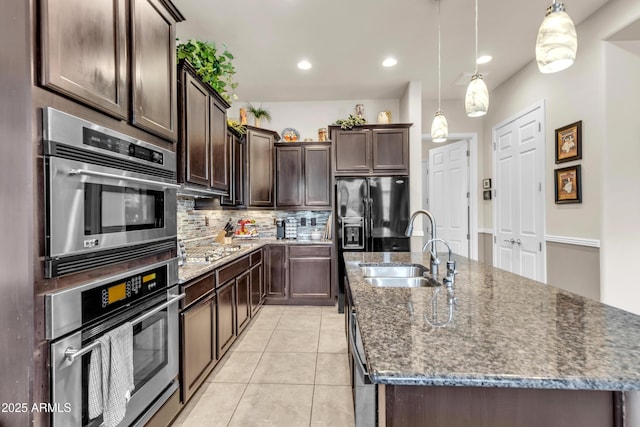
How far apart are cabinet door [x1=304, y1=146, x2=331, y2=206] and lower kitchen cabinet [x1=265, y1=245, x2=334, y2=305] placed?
27.7 inches

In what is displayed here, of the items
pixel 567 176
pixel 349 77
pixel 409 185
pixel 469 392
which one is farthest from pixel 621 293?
pixel 349 77

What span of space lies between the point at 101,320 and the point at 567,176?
155 inches

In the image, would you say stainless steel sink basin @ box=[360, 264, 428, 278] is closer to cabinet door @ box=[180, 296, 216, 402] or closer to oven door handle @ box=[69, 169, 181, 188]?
cabinet door @ box=[180, 296, 216, 402]

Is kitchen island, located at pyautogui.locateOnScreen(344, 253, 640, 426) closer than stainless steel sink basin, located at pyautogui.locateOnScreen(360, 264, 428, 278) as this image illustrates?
Yes

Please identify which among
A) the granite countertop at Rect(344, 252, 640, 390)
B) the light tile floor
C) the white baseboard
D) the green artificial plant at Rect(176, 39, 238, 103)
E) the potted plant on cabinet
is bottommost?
the light tile floor

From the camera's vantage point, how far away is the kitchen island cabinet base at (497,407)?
28.1 inches

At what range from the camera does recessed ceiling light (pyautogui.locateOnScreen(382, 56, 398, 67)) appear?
11.1 feet

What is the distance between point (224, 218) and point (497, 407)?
13.1 ft

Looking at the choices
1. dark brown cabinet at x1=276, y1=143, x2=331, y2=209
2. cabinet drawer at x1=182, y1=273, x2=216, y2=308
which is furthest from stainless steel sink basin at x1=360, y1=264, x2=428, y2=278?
dark brown cabinet at x1=276, y1=143, x2=331, y2=209

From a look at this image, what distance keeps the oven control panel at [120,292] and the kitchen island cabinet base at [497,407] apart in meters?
1.12

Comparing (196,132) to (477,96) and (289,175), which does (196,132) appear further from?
(289,175)

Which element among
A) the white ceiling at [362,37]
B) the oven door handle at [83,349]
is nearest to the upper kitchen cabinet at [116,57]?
the oven door handle at [83,349]

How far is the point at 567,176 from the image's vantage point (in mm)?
3000

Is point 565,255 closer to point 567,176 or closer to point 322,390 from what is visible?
point 567,176
